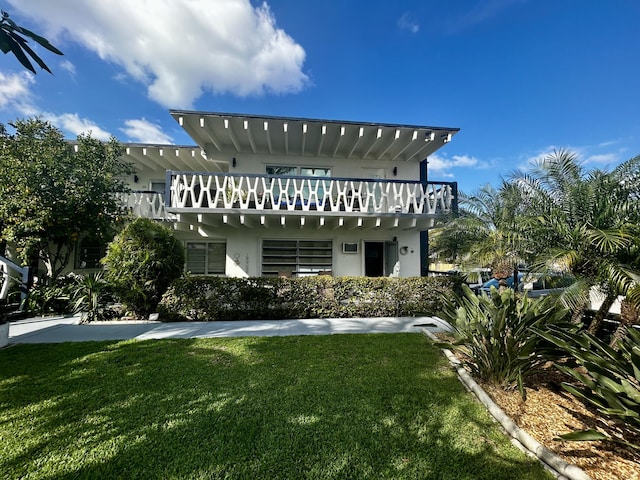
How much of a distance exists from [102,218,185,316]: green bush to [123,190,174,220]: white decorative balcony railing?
3.28 meters

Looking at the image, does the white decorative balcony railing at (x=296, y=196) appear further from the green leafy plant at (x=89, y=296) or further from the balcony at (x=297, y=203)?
the green leafy plant at (x=89, y=296)

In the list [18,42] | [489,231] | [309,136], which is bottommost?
[489,231]

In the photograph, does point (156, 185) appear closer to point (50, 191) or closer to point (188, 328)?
point (50, 191)

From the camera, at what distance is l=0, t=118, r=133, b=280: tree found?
23.5 feet

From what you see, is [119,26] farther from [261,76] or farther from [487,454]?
[487,454]

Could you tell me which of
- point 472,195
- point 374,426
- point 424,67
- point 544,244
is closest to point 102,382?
point 374,426

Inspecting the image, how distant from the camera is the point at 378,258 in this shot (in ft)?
35.3

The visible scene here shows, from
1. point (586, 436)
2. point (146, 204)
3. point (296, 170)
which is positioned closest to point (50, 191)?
point (146, 204)

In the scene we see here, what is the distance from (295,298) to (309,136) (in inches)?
236

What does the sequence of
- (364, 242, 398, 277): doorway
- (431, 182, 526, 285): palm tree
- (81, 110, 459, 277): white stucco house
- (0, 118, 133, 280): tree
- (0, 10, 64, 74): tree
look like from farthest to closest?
1. (364, 242, 398, 277): doorway
2. (81, 110, 459, 277): white stucco house
3. (0, 118, 133, 280): tree
4. (431, 182, 526, 285): palm tree
5. (0, 10, 64, 74): tree

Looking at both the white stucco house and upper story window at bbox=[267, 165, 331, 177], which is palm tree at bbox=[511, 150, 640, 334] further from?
upper story window at bbox=[267, 165, 331, 177]

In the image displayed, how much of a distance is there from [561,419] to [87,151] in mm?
12462

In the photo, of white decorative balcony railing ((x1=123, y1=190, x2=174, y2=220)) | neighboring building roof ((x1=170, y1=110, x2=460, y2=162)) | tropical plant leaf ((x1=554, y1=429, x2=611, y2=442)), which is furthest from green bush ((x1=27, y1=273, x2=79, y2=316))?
tropical plant leaf ((x1=554, y1=429, x2=611, y2=442))

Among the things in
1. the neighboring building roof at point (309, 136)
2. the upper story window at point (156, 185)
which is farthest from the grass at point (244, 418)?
the upper story window at point (156, 185)
